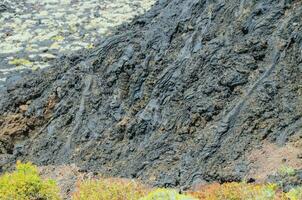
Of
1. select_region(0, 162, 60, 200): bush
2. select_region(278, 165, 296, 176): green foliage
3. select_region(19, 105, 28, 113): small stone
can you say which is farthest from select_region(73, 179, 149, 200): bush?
select_region(19, 105, 28, 113): small stone

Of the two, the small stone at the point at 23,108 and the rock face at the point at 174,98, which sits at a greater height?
the rock face at the point at 174,98

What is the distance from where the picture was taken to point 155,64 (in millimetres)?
16688

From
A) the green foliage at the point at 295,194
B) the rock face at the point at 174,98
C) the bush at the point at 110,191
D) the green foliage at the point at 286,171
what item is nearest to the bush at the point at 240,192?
the green foliage at the point at 295,194

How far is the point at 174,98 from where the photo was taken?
1521cm

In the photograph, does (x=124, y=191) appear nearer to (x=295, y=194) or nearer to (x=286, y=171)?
(x=286, y=171)

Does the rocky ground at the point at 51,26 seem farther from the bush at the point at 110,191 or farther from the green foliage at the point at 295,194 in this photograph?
the green foliage at the point at 295,194

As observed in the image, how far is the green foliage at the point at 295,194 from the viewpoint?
966 centimetres

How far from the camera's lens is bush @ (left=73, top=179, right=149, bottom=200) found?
11.7 meters

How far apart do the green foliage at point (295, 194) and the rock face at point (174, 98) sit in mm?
2050

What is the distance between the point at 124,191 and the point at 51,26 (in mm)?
17575

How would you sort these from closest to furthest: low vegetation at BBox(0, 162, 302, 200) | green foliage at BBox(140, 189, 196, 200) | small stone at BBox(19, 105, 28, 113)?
green foliage at BBox(140, 189, 196, 200), low vegetation at BBox(0, 162, 302, 200), small stone at BBox(19, 105, 28, 113)

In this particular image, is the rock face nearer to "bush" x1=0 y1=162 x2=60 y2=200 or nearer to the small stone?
the small stone

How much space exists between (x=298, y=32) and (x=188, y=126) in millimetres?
3401

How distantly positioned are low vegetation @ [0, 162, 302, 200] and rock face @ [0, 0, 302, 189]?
965 mm
